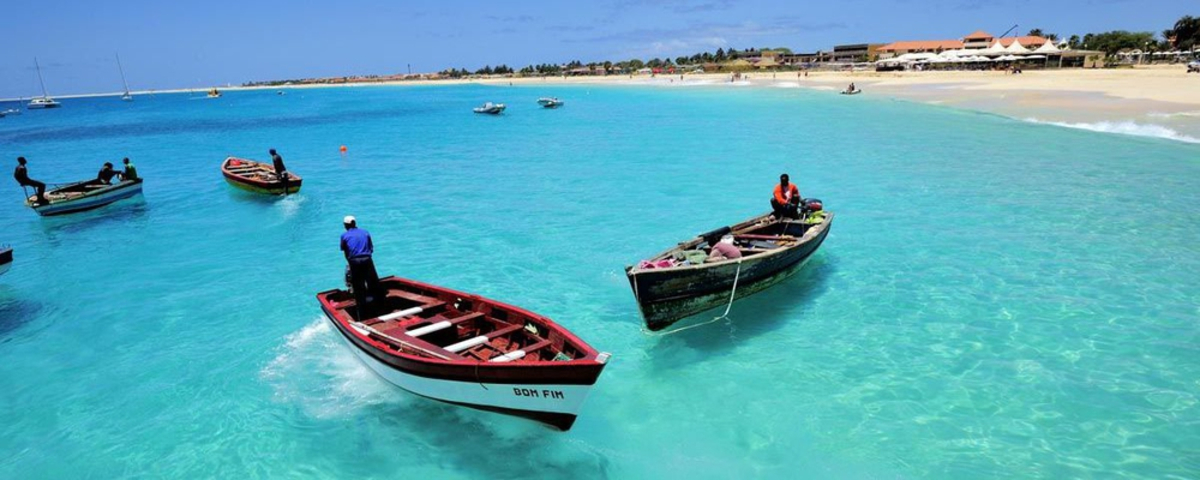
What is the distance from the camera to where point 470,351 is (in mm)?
9289

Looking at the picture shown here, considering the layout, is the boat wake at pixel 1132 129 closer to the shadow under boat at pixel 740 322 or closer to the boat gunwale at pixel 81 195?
the shadow under boat at pixel 740 322

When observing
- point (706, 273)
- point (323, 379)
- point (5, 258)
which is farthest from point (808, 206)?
point (5, 258)

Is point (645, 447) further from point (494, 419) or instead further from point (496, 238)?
point (496, 238)

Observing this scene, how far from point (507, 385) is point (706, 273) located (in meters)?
4.97

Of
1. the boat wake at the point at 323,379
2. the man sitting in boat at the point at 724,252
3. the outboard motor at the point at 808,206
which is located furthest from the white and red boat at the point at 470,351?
the outboard motor at the point at 808,206

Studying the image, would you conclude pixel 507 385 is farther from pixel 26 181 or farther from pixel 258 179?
pixel 26 181

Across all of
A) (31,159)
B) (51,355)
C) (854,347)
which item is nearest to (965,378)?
(854,347)

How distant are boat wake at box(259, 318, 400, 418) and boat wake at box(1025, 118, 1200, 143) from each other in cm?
4135

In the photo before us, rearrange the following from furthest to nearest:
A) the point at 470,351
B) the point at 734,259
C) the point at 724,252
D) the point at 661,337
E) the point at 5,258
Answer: the point at 5,258, the point at 724,252, the point at 661,337, the point at 734,259, the point at 470,351

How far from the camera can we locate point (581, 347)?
8.15 m

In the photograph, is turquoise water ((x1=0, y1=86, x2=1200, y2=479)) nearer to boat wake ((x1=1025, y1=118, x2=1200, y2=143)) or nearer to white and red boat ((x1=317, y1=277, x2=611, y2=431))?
white and red boat ((x1=317, y1=277, x2=611, y2=431))

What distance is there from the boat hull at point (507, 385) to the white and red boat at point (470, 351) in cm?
1

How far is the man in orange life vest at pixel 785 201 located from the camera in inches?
605

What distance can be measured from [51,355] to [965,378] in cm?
1768
